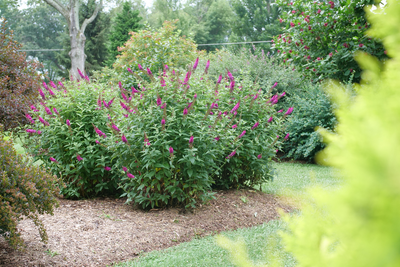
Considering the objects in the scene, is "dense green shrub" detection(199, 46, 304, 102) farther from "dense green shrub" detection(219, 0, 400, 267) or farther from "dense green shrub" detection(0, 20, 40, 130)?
"dense green shrub" detection(219, 0, 400, 267)

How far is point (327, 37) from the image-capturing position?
8828 millimetres

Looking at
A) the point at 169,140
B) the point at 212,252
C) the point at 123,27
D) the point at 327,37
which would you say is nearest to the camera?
the point at 212,252

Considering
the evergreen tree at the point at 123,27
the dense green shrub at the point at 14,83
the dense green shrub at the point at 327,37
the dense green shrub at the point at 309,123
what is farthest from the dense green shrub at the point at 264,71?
the evergreen tree at the point at 123,27

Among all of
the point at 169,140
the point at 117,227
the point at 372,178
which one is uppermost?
the point at 372,178

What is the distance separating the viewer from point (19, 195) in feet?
9.19

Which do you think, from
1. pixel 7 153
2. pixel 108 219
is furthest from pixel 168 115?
pixel 7 153

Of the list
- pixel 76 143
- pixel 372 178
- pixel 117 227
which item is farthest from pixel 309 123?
pixel 372 178

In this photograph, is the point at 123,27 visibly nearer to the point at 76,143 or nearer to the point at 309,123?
the point at 309,123

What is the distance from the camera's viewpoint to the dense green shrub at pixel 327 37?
7.84 meters

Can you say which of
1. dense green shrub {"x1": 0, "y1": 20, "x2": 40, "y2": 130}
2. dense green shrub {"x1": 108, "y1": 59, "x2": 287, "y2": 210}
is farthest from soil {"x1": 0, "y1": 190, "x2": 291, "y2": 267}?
dense green shrub {"x1": 0, "y1": 20, "x2": 40, "y2": 130}

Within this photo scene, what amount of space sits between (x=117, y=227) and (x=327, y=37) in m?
7.69

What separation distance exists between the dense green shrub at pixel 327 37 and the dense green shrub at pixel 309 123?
4.17 feet

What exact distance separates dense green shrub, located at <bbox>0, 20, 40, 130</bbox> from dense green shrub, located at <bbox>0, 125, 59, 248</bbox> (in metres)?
5.25

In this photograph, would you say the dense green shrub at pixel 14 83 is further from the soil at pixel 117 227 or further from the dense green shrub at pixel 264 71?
the dense green shrub at pixel 264 71
